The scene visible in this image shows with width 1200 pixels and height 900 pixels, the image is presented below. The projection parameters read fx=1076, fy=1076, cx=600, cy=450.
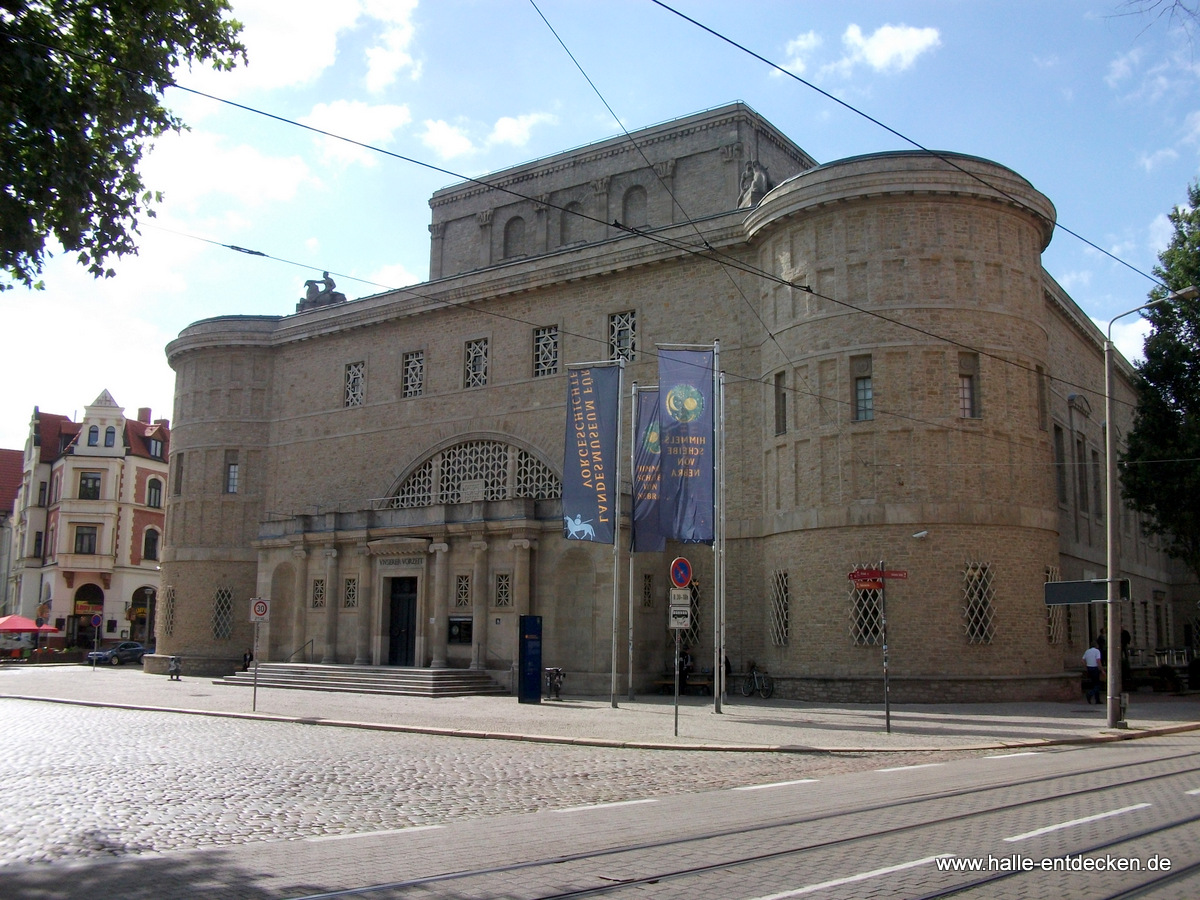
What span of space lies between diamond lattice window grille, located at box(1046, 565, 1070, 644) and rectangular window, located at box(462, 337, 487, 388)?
1984 centimetres

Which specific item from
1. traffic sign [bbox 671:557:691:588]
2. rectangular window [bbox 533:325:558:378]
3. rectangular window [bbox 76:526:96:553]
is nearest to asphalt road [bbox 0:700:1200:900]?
traffic sign [bbox 671:557:691:588]

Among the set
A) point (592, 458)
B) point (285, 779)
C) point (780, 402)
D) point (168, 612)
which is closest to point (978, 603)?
point (780, 402)

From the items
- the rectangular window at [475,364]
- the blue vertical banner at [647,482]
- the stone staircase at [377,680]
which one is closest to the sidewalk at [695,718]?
the stone staircase at [377,680]

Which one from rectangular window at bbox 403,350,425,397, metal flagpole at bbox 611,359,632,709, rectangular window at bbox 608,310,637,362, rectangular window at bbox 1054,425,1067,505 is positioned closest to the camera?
metal flagpole at bbox 611,359,632,709

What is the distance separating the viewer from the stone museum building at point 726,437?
1099 inches

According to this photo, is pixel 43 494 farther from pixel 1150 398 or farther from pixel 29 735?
pixel 1150 398

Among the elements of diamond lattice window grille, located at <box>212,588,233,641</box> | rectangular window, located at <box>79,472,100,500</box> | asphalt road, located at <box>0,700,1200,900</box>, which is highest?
rectangular window, located at <box>79,472,100,500</box>

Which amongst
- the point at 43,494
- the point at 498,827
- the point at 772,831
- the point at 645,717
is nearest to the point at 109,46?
the point at 498,827

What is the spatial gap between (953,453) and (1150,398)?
28.8 feet

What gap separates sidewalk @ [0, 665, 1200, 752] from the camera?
18875 mm

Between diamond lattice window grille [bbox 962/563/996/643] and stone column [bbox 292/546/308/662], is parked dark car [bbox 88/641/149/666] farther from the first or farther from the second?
diamond lattice window grille [bbox 962/563/996/643]

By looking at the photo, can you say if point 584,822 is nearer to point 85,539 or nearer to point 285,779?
→ point 285,779

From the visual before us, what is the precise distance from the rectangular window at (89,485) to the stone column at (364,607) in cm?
3848

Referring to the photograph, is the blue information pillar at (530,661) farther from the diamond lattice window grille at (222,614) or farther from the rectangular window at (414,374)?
the diamond lattice window grille at (222,614)
